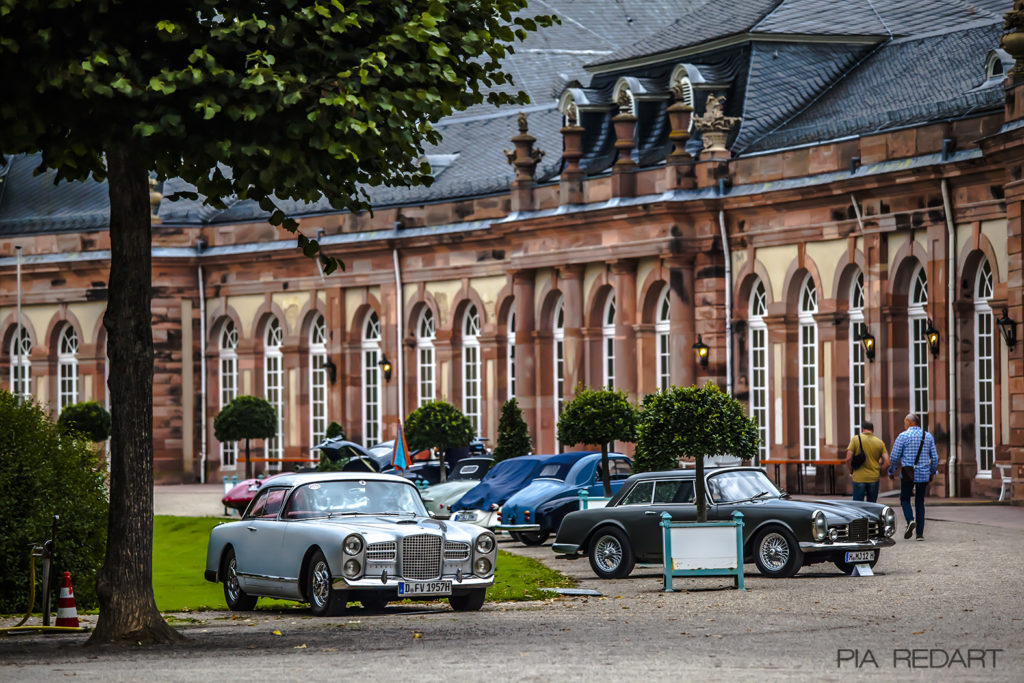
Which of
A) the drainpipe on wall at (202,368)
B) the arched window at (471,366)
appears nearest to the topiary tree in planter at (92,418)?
the drainpipe on wall at (202,368)

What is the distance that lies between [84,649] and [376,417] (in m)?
38.6

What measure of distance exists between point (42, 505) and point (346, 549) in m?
3.83

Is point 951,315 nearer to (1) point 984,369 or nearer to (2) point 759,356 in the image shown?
(1) point 984,369

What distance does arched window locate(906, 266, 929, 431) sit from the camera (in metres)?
37.9

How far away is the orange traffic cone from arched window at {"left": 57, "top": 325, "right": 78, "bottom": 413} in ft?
142

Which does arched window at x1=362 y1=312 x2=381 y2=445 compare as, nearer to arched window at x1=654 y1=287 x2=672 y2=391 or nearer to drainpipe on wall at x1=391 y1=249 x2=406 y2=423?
drainpipe on wall at x1=391 y1=249 x2=406 y2=423

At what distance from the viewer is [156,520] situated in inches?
1494

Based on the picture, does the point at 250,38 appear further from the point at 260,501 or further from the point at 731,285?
the point at 731,285

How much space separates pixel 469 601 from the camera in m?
20.0

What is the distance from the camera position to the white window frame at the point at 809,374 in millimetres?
41281

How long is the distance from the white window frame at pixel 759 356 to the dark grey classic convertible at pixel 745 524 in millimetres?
18548

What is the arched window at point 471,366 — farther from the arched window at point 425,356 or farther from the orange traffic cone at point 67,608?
the orange traffic cone at point 67,608

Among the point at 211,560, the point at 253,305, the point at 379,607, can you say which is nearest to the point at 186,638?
the point at 379,607

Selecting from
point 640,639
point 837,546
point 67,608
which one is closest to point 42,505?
point 67,608
